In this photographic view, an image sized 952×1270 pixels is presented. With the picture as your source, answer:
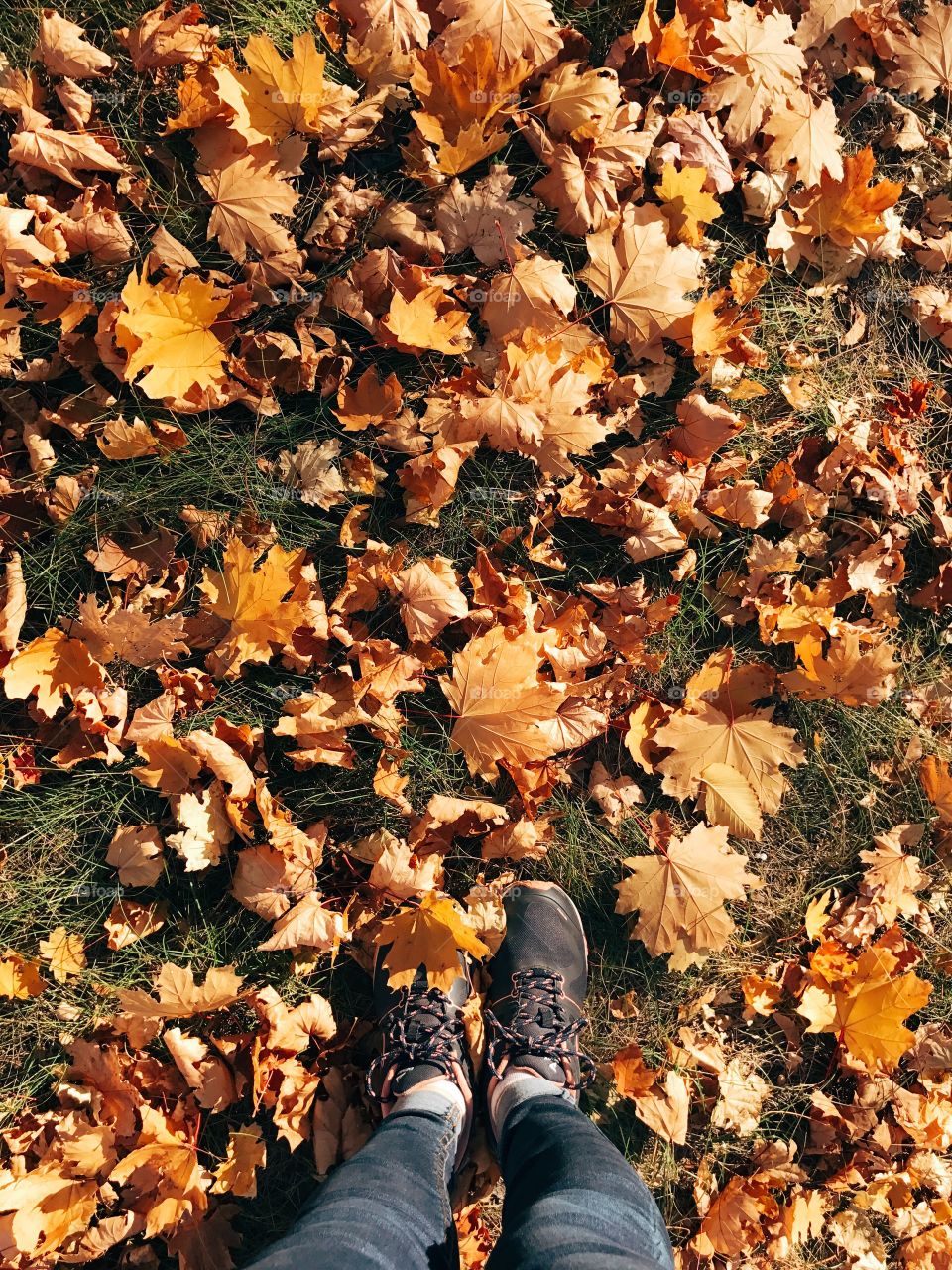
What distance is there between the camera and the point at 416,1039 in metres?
2.13

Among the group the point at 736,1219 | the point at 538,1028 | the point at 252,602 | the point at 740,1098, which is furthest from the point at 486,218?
the point at 736,1219

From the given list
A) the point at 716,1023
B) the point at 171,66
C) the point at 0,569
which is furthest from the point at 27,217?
the point at 716,1023

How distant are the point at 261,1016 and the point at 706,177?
8.42ft

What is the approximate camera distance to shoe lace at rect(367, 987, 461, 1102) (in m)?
2.11

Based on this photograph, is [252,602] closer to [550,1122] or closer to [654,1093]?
[550,1122]

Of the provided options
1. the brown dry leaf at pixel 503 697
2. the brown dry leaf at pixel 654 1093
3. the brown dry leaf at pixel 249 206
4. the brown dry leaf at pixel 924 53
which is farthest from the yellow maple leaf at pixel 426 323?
the brown dry leaf at pixel 654 1093

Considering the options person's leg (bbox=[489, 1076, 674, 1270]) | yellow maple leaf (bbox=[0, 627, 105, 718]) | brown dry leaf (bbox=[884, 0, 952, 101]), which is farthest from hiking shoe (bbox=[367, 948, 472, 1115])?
brown dry leaf (bbox=[884, 0, 952, 101])

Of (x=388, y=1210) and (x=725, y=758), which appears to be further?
(x=725, y=758)

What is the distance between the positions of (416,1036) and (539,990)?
35cm

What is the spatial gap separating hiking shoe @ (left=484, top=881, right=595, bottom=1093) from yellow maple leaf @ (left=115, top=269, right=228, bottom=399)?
1610 mm

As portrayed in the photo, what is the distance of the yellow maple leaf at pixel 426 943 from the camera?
2.01 meters

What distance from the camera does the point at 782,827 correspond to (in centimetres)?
243

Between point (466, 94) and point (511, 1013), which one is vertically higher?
point (466, 94)

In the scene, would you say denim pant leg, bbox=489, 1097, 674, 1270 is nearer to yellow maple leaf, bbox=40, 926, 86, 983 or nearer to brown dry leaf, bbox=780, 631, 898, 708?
yellow maple leaf, bbox=40, 926, 86, 983
